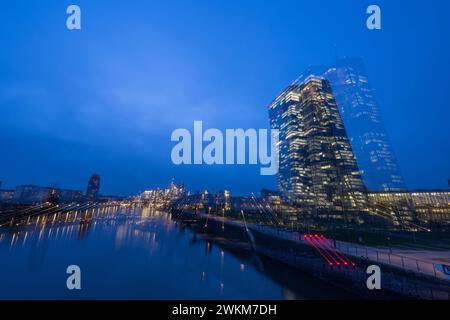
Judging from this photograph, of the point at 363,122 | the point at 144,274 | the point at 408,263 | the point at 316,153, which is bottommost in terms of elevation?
the point at 144,274

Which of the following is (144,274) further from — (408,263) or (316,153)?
(316,153)

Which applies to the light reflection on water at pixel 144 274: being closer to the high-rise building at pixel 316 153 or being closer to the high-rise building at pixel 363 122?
the high-rise building at pixel 316 153

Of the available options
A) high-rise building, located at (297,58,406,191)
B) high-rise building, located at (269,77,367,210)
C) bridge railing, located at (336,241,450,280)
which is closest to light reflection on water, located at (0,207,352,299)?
bridge railing, located at (336,241,450,280)

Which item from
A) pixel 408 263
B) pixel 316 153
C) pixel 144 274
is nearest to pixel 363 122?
pixel 316 153

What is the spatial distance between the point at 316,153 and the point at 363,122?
19.7 m

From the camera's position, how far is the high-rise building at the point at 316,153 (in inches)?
2625

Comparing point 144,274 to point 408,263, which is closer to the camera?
point 408,263

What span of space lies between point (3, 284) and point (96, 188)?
16098 centimetres

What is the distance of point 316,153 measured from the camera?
74438mm

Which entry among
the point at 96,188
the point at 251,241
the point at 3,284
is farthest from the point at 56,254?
the point at 96,188

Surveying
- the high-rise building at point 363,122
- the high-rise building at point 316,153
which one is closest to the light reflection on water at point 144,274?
the high-rise building at point 316,153

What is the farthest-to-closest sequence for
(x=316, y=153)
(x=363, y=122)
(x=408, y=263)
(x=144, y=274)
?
1. (x=363, y=122)
2. (x=316, y=153)
3. (x=144, y=274)
4. (x=408, y=263)

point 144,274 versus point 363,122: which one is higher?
point 363,122
